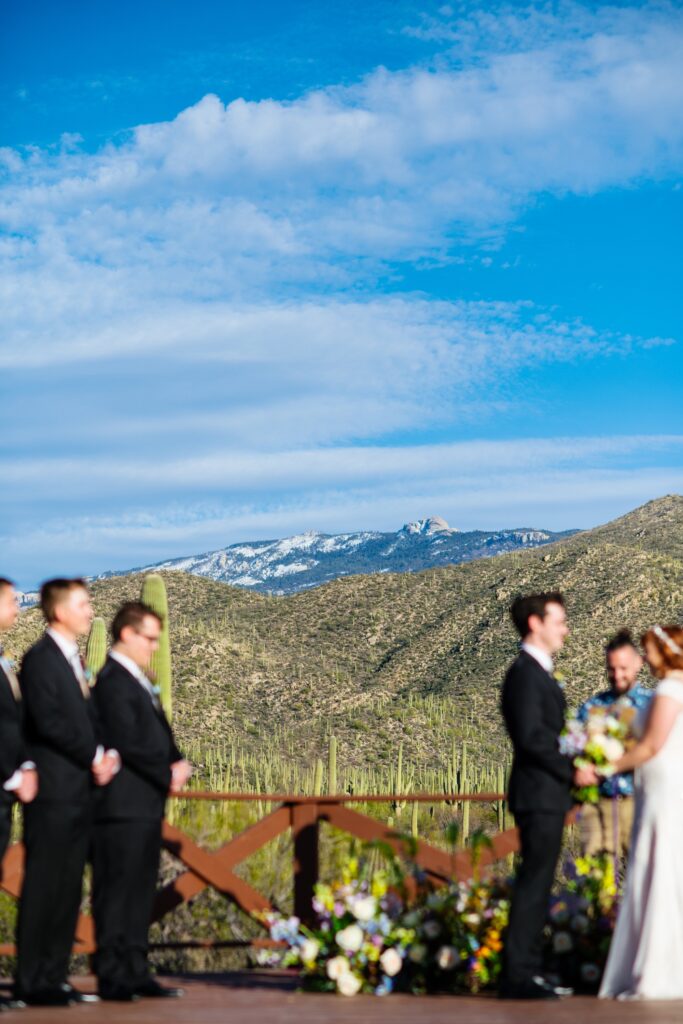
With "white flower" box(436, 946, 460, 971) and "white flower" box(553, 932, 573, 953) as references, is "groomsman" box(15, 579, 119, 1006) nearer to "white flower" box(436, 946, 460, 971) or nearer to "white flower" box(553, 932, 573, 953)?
"white flower" box(436, 946, 460, 971)

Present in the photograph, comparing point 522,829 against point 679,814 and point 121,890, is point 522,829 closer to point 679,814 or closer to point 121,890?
point 679,814

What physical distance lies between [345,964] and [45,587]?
7.28ft

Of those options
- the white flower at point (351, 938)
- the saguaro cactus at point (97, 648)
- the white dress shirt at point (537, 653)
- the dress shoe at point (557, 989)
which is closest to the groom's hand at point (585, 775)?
the white dress shirt at point (537, 653)

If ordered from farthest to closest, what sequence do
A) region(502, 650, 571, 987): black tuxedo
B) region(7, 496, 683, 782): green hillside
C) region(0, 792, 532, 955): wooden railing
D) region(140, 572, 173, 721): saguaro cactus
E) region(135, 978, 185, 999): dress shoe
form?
region(7, 496, 683, 782): green hillside
region(140, 572, 173, 721): saguaro cactus
region(0, 792, 532, 955): wooden railing
region(135, 978, 185, 999): dress shoe
region(502, 650, 571, 987): black tuxedo

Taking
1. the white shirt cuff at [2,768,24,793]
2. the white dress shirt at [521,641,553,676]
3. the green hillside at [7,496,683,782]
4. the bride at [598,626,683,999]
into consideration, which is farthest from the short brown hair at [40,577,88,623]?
the green hillside at [7,496,683,782]

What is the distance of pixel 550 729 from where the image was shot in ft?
18.7

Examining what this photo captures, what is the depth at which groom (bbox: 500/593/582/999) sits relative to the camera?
559cm

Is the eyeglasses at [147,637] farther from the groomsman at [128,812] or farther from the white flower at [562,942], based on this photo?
the white flower at [562,942]

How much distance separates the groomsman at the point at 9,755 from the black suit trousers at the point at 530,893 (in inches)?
83.1

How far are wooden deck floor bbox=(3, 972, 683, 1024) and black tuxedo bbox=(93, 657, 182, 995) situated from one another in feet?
0.77

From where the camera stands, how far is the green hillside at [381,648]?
3095 centimetres

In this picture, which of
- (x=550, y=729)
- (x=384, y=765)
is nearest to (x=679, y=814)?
(x=550, y=729)

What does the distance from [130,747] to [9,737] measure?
1.78 ft

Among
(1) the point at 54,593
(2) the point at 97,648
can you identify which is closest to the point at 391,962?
(1) the point at 54,593
